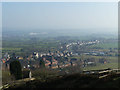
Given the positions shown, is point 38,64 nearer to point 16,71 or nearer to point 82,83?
point 16,71

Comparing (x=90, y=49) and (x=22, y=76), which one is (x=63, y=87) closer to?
(x=22, y=76)

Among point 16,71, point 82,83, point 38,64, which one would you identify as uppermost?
point 82,83

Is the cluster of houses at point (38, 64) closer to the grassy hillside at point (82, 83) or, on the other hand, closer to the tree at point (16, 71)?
the tree at point (16, 71)

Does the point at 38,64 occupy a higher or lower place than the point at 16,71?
lower

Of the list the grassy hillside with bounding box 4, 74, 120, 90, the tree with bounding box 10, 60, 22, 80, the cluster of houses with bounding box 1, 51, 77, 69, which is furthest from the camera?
the cluster of houses with bounding box 1, 51, 77, 69

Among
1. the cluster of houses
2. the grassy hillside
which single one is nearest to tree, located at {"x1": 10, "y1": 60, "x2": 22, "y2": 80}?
the grassy hillside

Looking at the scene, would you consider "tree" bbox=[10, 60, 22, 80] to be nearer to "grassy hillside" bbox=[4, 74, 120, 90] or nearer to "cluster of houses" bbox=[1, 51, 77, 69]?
"grassy hillside" bbox=[4, 74, 120, 90]

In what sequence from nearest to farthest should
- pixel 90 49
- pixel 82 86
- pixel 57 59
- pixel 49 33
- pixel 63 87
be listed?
pixel 82 86, pixel 63 87, pixel 57 59, pixel 90 49, pixel 49 33

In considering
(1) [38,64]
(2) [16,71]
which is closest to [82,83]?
(2) [16,71]

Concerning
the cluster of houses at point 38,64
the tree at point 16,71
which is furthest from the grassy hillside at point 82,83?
the cluster of houses at point 38,64

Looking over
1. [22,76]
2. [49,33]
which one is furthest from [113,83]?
[49,33]

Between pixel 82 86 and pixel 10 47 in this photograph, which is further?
pixel 10 47
